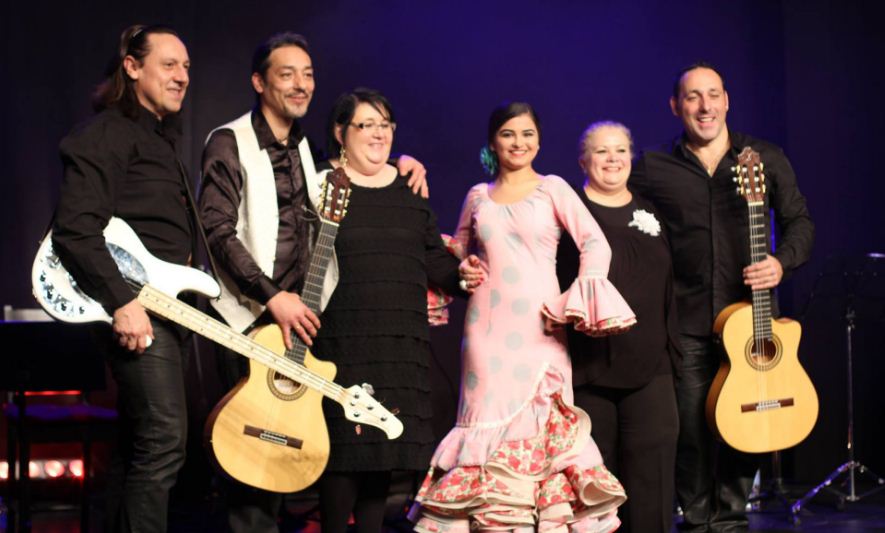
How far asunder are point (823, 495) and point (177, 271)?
3.98 meters

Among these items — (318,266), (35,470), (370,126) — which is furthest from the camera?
(35,470)

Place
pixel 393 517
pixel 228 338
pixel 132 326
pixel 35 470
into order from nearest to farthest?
pixel 132 326 < pixel 228 338 < pixel 393 517 < pixel 35 470

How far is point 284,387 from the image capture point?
12.1ft

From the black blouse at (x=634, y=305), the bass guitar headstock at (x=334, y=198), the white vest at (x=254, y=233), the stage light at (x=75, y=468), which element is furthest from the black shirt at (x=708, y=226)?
the stage light at (x=75, y=468)

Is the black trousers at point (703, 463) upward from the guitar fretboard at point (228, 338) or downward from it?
downward

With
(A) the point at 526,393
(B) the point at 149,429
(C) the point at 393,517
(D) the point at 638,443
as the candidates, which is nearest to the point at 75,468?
(C) the point at 393,517

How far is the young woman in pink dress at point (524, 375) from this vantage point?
13.0 ft

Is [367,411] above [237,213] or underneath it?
underneath

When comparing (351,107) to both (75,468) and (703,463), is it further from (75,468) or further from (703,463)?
(75,468)

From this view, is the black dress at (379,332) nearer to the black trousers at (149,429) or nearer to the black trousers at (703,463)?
the black trousers at (149,429)

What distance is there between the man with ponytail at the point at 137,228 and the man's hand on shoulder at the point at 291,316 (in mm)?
300

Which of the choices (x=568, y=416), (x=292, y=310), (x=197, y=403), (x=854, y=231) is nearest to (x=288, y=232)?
(x=292, y=310)

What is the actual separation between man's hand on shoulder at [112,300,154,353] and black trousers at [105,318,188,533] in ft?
0.23

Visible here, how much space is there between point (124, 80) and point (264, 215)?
1.99 ft
